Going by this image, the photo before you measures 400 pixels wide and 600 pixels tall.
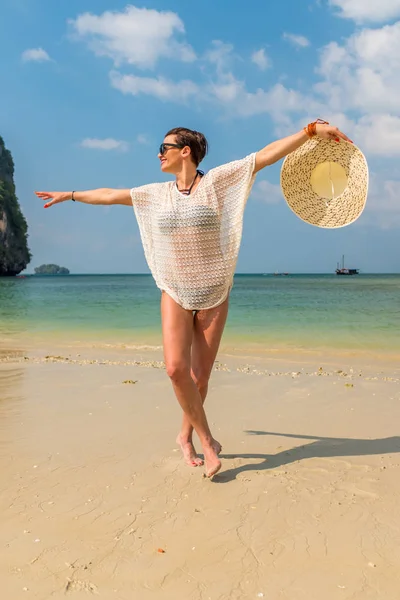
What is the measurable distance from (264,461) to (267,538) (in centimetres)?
119

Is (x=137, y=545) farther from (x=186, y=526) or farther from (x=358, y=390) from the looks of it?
(x=358, y=390)

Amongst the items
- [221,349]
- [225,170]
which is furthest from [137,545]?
[221,349]

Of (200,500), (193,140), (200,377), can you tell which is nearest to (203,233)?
(193,140)

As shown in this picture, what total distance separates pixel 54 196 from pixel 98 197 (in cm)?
42

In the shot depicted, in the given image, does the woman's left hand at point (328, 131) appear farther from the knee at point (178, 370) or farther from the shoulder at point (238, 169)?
the knee at point (178, 370)

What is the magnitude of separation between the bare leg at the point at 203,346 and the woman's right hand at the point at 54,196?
4.52 feet

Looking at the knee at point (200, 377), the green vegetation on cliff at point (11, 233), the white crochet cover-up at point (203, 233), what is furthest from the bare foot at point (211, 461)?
the green vegetation on cliff at point (11, 233)

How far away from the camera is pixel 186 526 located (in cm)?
283

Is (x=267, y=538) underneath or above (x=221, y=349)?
above

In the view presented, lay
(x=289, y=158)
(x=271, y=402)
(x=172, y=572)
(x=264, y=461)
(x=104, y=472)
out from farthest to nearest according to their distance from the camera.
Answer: (x=271, y=402)
(x=289, y=158)
(x=264, y=461)
(x=104, y=472)
(x=172, y=572)

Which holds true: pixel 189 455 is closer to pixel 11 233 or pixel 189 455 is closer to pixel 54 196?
pixel 54 196

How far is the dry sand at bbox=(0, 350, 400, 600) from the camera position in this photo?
2334mm

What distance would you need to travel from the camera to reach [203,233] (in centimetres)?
357

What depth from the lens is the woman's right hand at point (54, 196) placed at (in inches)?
161
